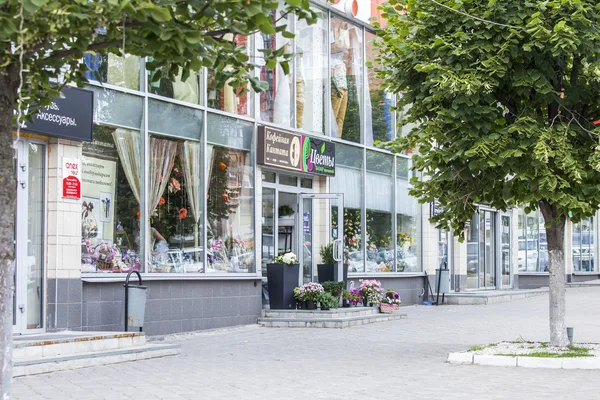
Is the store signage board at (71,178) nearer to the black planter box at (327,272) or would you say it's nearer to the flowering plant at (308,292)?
the flowering plant at (308,292)

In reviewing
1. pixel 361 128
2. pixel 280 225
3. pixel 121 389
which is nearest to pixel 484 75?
pixel 121 389

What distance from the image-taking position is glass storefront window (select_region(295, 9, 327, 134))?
19.8 meters

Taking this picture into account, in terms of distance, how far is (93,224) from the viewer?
552 inches

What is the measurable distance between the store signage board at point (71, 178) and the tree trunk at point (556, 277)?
6.47m

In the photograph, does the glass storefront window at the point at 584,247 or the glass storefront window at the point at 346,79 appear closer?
the glass storefront window at the point at 346,79

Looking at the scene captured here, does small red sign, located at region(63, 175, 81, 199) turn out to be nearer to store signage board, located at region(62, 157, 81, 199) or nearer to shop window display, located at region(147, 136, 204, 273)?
store signage board, located at region(62, 157, 81, 199)

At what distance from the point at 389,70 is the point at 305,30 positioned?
770 cm

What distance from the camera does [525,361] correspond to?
36.6 ft

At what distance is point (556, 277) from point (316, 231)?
27.2ft

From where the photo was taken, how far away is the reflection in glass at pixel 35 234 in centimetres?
1275

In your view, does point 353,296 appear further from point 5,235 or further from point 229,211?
point 5,235

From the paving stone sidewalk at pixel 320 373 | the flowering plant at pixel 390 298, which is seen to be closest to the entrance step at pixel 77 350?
the paving stone sidewalk at pixel 320 373

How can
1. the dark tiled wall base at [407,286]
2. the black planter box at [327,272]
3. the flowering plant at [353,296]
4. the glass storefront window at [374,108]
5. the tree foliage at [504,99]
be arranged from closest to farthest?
1. the tree foliage at [504,99]
2. the flowering plant at [353,296]
3. the black planter box at [327,272]
4. the glass storefront window at [374,108]
5. the dark tiled wall base at [407,286]

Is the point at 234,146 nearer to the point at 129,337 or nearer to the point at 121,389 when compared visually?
the point at 129,337
